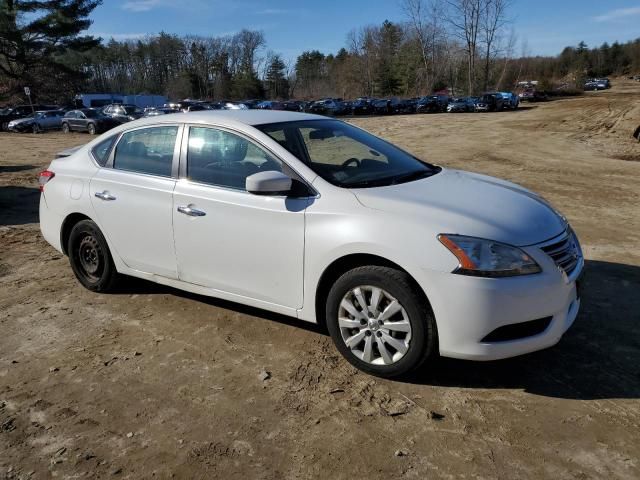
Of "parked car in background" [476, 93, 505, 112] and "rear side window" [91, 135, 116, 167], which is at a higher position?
"rear side window" [91, 135, 116, 167]

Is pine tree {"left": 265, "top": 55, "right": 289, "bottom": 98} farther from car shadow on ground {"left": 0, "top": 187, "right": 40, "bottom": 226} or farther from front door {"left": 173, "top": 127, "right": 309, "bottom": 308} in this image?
front door {"left": 173, "top": 127, "right": 309, "bottom": 308}

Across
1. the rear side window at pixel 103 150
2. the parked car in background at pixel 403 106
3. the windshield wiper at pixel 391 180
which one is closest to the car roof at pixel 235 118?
the rear side window at pixel 103 150

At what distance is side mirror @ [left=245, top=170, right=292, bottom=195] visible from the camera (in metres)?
3.43

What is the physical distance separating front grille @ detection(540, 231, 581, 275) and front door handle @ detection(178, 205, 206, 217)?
7.79 ft

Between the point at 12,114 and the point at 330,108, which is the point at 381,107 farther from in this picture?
the point at 12,114

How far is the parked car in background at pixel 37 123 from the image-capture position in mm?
32000

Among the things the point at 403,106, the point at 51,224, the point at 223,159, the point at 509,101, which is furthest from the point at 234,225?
the point at 403,106

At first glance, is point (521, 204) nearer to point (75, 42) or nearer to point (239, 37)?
point (75, 42)

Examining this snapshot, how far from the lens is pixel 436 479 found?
8.32 ft

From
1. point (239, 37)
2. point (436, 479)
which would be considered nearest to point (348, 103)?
point (436, 479)

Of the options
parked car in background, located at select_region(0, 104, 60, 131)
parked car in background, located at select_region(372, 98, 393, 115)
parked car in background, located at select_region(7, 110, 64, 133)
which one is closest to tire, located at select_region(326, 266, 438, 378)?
parked car in background, located at select_region(7, 110, 64, 133)

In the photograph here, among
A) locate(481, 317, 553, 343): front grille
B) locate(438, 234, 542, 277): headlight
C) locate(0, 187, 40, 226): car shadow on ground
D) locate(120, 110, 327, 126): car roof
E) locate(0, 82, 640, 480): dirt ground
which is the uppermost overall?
locate(120, 110, 327, 126): car roof

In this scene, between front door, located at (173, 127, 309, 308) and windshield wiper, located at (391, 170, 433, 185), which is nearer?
front door, located at (173, 127, 309, 308)

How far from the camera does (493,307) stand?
2977 millimetres
